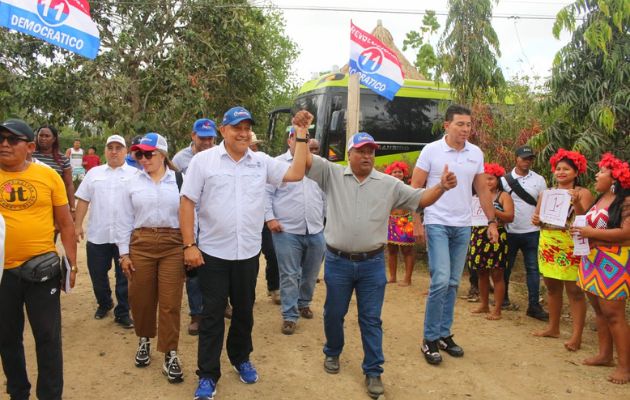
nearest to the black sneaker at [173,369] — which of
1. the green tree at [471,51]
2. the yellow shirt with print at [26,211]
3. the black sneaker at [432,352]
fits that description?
the yellow shirt with print at [26,211]

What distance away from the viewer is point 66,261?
3438 millimetres

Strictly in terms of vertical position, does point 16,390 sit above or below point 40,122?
below

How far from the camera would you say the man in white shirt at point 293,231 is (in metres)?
5.28

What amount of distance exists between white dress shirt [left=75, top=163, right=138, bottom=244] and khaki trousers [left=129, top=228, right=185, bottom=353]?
127cm

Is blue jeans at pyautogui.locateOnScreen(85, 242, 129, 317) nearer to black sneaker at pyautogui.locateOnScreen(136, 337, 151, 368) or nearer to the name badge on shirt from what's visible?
black sneaker at pyautogui.locateOnScreen(136, 337, 151, 368)

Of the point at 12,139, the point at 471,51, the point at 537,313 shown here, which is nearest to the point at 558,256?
the point at 537,313

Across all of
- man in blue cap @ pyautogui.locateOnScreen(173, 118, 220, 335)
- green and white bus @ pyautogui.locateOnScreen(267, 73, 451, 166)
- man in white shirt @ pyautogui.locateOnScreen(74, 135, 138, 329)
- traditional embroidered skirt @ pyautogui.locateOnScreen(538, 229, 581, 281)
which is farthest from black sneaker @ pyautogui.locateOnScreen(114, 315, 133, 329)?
green and white bus @ pyautogui.locateOnScreen(267, 73, 451, 166)

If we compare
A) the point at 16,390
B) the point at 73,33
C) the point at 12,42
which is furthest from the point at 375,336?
the point at 12,42

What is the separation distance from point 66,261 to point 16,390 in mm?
891

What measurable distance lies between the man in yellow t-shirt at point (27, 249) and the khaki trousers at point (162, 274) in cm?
72

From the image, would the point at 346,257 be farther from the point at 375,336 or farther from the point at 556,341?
the point at 556,341

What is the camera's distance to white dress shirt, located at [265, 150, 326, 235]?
535 centimetres

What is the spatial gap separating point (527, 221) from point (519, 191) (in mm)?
335

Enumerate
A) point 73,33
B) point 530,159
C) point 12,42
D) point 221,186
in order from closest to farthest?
point 221,186
point 530,159
point 73,33
point 12,42
